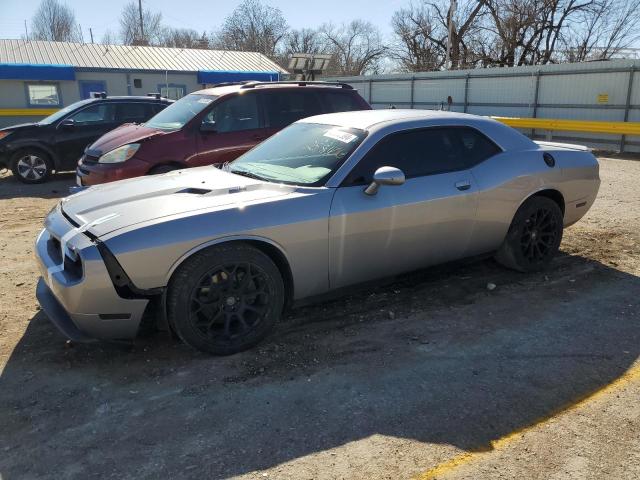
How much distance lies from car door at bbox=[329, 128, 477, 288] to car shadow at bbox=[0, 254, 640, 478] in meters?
0.44

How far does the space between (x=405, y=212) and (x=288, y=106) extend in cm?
430

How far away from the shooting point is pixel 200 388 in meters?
3.22

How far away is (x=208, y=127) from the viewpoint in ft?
24.3

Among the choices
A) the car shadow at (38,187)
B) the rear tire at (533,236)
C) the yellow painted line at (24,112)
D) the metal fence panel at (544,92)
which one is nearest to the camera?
the rear tire at (533,236)

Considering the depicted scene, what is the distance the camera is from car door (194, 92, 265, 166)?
7.39 metres

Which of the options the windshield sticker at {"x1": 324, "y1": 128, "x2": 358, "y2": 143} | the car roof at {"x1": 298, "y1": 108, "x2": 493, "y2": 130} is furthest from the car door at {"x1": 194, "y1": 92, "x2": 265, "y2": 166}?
the windshield sticker at {"x1": 324, "y1": 128, "x2": 358, "y2": 143}

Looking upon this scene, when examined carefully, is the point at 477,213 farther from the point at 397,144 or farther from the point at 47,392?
→ the point at 47,392

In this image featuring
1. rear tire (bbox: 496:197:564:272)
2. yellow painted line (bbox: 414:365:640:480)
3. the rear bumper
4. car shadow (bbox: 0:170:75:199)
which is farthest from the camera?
car shadow (bbox: 0:170:75:199)

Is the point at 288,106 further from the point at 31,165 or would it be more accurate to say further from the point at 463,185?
the point at 31,165

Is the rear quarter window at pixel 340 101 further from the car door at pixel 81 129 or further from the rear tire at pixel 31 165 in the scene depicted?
the rear tire at pixel 31 165

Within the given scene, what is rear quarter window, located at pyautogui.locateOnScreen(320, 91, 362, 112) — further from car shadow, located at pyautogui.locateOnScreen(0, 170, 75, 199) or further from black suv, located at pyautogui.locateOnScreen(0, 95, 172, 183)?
car shadow, located at pyautogui.locateOnScreen(0, 170, 75, 199)

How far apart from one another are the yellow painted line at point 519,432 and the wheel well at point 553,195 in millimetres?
2025

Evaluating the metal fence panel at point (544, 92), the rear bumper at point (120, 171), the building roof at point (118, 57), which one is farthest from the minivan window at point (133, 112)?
the building roof at point (118, 57)

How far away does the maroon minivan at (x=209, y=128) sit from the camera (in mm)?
7234
